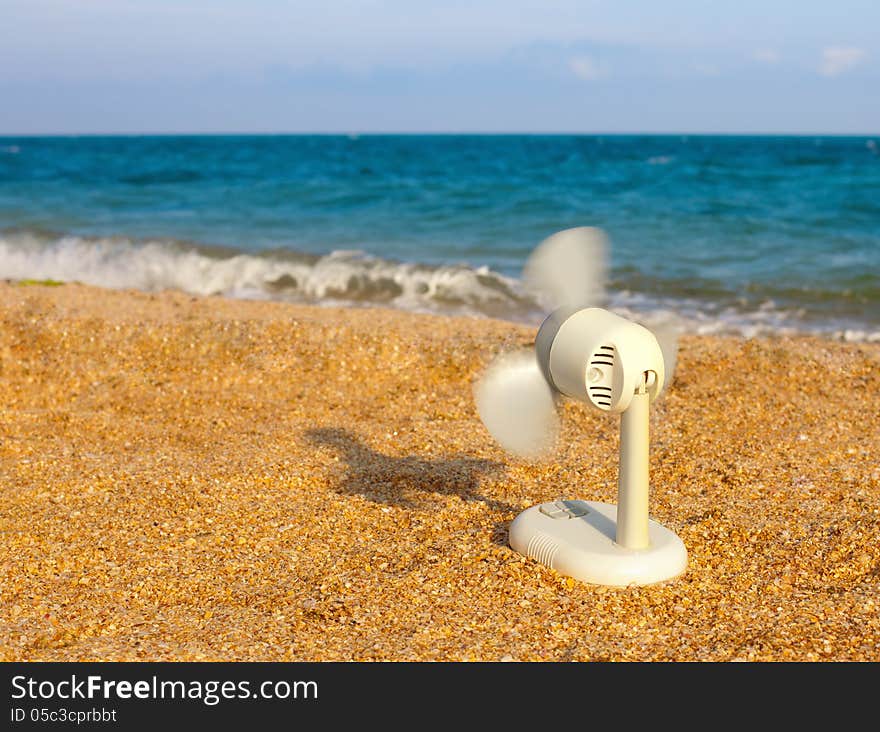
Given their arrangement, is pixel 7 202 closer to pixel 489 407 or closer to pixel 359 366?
pixel 359 366

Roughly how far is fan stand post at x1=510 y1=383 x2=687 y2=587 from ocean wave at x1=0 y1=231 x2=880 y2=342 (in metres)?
6.82

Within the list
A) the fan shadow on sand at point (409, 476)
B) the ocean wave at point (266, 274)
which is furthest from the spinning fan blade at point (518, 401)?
the ocean wave at point (266, 274)

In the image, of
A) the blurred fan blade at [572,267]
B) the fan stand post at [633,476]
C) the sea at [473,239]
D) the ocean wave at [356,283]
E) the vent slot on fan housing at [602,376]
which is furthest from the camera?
the sea at [473,239]

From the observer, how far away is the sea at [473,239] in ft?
42.0

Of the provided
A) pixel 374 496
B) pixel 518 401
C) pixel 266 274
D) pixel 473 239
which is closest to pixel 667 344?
pixel 518 401

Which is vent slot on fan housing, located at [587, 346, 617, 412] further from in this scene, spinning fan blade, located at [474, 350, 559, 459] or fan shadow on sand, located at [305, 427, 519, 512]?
fan shadow on sand, located at [305, 427, 519, 512]

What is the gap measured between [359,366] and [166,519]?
2968 mm

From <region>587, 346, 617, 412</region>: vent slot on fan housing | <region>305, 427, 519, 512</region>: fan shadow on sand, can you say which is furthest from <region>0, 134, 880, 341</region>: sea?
<region>587, 346, 617, 412</region>: vent slot on fan housing

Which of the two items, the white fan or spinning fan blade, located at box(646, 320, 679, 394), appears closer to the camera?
the white fan

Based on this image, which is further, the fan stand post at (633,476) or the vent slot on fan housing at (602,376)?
the fan stand post at (633,476)

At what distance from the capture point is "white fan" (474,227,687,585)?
3.71m

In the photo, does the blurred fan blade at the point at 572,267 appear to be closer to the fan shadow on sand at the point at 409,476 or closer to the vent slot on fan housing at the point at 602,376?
the vent slot on fan housing at the point at 602,376
